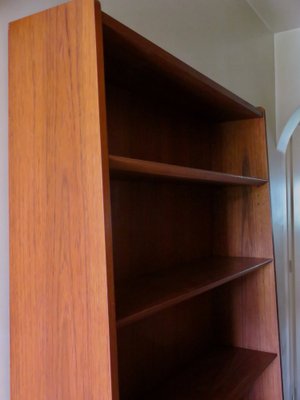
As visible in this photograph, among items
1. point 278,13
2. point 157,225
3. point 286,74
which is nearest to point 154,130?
point 157,225

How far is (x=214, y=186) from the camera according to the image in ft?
5.56

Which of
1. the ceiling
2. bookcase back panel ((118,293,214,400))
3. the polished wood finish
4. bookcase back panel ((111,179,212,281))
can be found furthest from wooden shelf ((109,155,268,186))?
the ceiling

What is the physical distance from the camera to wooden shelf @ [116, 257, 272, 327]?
2.97 feet

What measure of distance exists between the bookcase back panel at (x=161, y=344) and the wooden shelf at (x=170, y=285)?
0.50 ft

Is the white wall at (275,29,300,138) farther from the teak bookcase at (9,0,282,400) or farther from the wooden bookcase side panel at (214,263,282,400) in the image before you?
the wooden bookcase side panel at (214,263,282,400)

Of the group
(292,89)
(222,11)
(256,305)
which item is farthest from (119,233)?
(292,89)

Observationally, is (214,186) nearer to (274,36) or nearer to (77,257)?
(77,257)

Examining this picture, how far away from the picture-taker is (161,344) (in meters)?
1.34

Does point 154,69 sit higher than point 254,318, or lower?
higher

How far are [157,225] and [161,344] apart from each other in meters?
0.39

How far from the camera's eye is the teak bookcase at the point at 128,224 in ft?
2.56

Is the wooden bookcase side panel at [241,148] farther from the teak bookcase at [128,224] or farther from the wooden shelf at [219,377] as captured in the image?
the wooden shelf at [219,377]

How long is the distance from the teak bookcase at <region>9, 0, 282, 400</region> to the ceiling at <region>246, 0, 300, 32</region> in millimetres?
881

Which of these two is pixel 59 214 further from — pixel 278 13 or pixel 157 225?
pixel 278 13
